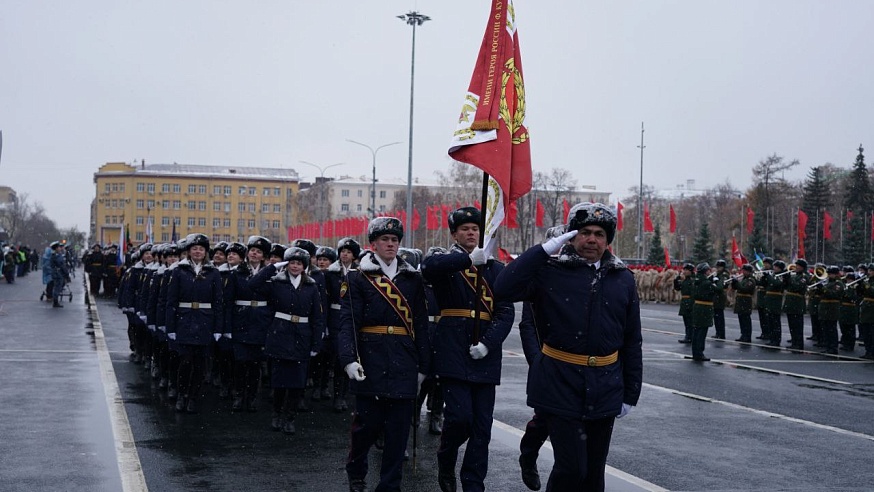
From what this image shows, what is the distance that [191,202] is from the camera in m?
151

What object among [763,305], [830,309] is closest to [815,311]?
[763,305]

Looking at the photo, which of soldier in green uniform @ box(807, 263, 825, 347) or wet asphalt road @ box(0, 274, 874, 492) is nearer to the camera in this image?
wet asphalt road @ box(0, 274, 874, 492)

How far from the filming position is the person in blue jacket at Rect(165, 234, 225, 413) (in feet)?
36.3

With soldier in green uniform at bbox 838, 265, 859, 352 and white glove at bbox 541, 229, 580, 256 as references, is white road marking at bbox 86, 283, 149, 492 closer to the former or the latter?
white glove at bbox 541, 229, 580, 256

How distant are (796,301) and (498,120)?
17286mm

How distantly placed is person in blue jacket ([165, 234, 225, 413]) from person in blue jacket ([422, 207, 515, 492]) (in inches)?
186

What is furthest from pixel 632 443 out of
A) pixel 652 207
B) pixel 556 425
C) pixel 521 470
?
pixel 652 207

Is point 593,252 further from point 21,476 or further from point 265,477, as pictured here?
point 21,476

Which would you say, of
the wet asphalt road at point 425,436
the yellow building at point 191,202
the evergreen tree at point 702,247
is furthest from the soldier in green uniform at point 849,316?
the yellow building at point 191,202

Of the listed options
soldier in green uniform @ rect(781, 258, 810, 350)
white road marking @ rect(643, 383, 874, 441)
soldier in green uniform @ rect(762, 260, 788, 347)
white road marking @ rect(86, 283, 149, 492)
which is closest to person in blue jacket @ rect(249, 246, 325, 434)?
white road marking @ rect(86, 283, 149, 492)

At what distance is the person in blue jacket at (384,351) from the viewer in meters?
6.81

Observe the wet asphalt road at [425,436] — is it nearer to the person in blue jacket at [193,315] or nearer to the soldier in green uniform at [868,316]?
the person in blue jacket at [193,315]

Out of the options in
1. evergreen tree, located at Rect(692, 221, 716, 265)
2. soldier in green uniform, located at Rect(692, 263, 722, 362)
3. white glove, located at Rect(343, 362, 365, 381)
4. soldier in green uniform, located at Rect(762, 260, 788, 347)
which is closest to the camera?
white glove, located at Rect(343, 362, 365, 381)

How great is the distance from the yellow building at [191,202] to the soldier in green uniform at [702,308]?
5104 inches
